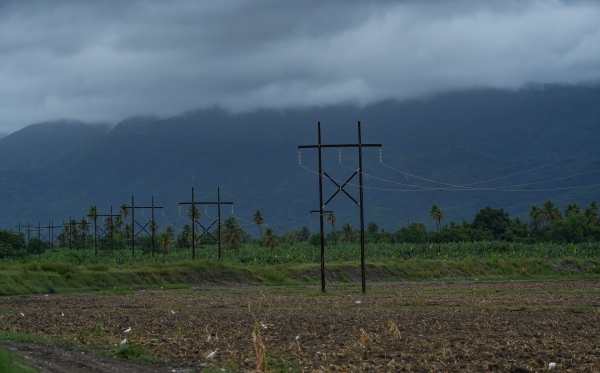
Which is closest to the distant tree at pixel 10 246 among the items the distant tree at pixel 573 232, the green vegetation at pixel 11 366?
the green vegetation at pixel 11 366

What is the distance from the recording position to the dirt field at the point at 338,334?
58.2 feet

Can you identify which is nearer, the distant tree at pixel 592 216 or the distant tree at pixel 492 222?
the distant tree at pixel 592 216

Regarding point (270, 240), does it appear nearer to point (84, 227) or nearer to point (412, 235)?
point (412, 235)

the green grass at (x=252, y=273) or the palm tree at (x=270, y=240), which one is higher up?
the palm tree at (x=270, y=240)

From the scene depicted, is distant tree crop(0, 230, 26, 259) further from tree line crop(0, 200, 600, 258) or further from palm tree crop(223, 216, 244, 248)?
palm tree crop(223, 216, 244, 248)

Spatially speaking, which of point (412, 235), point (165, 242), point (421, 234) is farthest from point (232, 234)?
point (421, 234)

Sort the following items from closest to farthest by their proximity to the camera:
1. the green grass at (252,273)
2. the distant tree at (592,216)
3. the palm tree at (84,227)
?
the green grass at (252,273)
the palm tree at (84,227)
the distant tree at (592,216)

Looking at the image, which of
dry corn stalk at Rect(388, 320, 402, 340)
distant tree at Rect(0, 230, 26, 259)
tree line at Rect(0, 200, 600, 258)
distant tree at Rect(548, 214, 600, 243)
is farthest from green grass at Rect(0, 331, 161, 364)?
distant tree at Rect(548, 214, 600, 243)

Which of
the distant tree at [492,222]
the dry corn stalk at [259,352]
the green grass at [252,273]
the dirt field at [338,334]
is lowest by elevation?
the green grass at [252,273]

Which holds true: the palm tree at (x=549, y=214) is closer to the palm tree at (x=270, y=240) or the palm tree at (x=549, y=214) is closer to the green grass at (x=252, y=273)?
the palm tree at (x=270, y=240)

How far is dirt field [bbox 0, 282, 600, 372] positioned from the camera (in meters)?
17.7

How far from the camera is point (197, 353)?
64.7 ft

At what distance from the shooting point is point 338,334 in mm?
23469

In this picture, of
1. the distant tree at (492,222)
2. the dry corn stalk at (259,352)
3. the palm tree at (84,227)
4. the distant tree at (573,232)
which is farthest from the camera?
the distant tree at (492,222)
